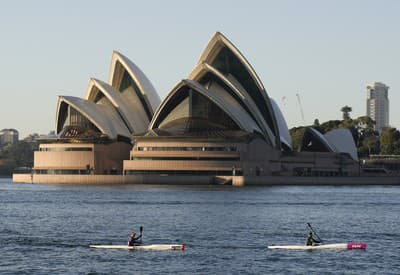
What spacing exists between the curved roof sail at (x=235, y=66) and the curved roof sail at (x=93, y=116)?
17.6m

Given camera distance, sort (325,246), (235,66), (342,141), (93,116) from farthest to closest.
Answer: (342,141)
(93,116)
(235,66)
(325,246)

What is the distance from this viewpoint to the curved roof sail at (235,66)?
5384 inches

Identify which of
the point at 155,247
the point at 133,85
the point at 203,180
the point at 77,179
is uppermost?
the point at 133,85

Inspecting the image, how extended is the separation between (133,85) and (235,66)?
60.4 feet

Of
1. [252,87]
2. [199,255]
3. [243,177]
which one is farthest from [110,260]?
[252,87]

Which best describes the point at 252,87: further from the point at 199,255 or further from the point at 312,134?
the point at 199,255

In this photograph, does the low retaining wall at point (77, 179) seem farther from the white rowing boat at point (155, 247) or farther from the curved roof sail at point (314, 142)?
the white rowing boat at point (155, 247)

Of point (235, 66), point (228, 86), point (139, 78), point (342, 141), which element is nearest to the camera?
point (235, 66)

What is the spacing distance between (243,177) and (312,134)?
1151 inches

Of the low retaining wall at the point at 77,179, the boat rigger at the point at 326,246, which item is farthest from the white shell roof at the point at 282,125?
the boat rigger at the point at 326,246

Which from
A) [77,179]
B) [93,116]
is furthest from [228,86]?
[77,179]

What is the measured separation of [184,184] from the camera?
5251 inches

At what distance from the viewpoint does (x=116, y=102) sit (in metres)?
145

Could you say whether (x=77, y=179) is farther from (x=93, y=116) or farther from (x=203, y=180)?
(x=203, y=180)
